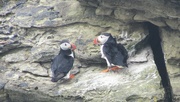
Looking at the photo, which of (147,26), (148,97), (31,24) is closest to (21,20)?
(31,24)

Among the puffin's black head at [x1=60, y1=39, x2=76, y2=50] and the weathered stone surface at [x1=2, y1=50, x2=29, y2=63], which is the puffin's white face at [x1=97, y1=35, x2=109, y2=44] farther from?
the weathered stone surface at [x1=2, y1=50, x2=29, y2=63]

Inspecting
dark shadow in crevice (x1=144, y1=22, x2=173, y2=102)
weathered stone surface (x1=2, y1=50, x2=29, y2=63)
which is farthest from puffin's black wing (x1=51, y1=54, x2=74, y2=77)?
dark shadow in crevice (x1=144, y1=22, x2=173, y2=102)

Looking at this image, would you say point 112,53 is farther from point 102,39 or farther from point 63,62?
point 63,62

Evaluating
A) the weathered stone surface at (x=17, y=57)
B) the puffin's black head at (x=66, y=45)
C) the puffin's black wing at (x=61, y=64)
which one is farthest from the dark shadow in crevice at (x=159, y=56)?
the weathered stone surface at (x=17, y=57)

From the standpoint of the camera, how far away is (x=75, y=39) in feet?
37.8

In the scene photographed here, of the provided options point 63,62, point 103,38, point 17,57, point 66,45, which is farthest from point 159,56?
point 17,57

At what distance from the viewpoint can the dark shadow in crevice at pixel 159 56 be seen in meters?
10.5

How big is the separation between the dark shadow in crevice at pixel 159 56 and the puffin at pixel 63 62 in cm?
185

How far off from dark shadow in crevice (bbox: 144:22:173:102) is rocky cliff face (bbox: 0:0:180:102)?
0.24m

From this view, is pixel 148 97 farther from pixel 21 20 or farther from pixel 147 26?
pixel 21 20

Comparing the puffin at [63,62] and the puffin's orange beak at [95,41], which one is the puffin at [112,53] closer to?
the puffin's orange beak at [95,41]

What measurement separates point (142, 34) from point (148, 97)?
183 centimetres

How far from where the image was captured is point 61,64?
416 inches

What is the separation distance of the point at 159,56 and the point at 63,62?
2230 mm
